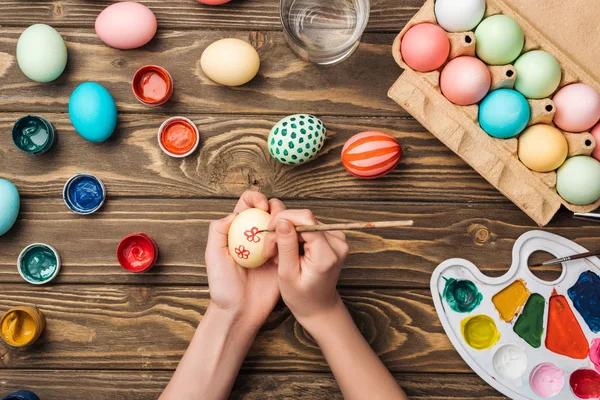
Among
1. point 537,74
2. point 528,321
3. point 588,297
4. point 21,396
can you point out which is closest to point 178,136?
point 21,396

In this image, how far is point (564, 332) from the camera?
1300 mm

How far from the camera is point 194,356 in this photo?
1174mm

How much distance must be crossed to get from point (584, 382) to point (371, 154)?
75 cm

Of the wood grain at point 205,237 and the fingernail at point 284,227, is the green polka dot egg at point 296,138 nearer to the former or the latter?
the wood grain at point 205,237

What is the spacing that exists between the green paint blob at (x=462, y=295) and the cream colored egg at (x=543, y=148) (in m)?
0.32

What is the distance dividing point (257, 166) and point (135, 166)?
0.99 ft

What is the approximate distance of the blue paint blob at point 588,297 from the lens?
4.25 ft

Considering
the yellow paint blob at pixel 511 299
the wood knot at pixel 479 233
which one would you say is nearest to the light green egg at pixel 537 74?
the wood knot at pixel 479 233


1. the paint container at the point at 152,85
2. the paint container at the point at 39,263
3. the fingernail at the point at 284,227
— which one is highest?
the paint container at the point at 152,85

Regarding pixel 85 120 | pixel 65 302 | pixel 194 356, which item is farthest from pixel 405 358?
pixel 85 120

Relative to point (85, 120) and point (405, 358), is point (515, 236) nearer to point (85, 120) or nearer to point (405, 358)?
point (405, 358)

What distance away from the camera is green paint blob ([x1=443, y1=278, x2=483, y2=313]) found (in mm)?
1303

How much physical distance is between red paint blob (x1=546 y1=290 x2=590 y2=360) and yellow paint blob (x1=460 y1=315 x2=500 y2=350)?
0.44 ft

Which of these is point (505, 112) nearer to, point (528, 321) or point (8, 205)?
point (528, 321)
